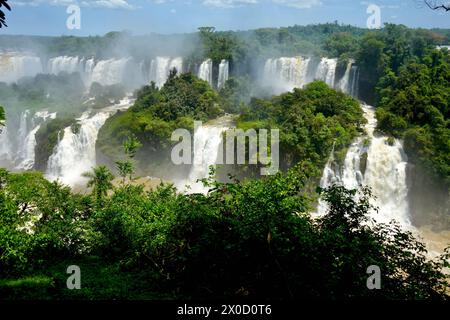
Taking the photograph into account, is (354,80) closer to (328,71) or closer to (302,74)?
(328,71)

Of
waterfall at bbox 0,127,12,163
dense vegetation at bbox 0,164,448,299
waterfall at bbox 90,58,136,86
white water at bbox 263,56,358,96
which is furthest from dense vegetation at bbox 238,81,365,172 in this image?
waterfall at bbox 90,58,136,86

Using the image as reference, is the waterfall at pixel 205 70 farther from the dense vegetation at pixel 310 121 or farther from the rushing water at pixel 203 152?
the rushing water at pixel 203 152

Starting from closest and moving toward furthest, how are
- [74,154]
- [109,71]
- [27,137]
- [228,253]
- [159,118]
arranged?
1. [228,253]
2. [159,118]
3. [74,154]
4. [27,137]
5. [109,71]

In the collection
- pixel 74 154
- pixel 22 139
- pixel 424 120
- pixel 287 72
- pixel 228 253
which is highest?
pixel 287 72

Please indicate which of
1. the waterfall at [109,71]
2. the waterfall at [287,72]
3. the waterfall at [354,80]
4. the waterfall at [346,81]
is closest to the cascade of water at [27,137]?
the waterfall at [109,71]

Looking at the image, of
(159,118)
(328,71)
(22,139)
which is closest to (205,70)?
(328,71)

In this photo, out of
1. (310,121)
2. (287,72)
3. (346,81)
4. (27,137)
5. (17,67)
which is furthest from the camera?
(17,67)
